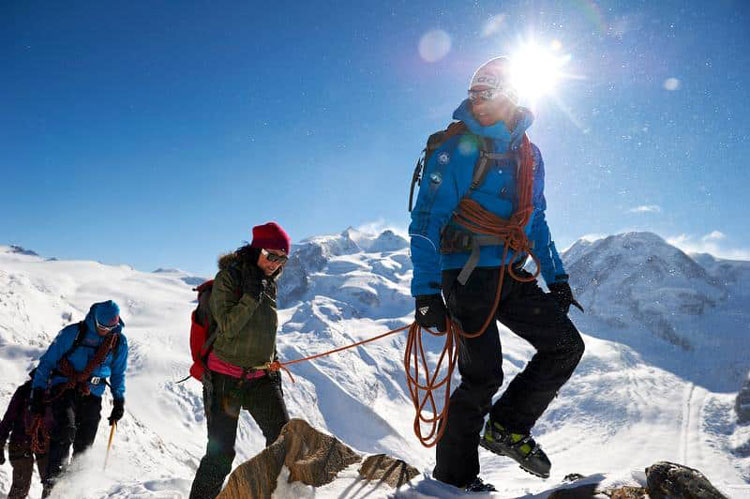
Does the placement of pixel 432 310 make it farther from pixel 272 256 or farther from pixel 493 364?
pixel 272 256

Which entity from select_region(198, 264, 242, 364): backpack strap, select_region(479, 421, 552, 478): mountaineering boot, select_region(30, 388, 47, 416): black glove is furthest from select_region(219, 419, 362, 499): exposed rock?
select_region(30, 388, 47, 416): black glove

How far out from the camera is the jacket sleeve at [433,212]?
3428mm

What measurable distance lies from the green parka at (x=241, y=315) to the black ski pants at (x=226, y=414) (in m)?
0.23

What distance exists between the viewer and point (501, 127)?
3.56m

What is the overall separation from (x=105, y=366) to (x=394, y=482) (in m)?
5.55

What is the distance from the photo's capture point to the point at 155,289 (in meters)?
137

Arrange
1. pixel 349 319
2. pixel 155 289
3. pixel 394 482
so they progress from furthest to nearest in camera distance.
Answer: pixel 349 319
pixel 155 289
pixel 394 482

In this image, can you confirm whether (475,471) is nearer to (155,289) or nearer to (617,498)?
(617,498)

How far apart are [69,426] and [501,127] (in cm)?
680

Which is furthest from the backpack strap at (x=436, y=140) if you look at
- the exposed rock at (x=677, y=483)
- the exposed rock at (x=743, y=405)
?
the exposed rock at (x=743, y=405)

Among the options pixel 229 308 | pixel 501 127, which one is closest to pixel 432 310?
pixel 501 127

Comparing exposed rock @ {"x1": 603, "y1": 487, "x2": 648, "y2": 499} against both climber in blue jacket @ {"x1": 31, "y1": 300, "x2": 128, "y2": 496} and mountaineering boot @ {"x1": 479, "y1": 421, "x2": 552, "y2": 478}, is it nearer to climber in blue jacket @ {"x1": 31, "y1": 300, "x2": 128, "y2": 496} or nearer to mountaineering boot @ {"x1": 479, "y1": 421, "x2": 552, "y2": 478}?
mountaineering boot @ {"x1": 479, "y1": 421, "x2": 552, "y2": 478}

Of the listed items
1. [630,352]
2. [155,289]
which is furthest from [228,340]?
[630,352]

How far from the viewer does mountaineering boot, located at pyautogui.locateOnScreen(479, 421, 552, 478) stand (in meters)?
3.34
